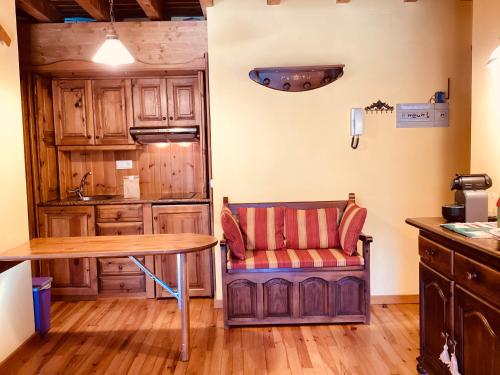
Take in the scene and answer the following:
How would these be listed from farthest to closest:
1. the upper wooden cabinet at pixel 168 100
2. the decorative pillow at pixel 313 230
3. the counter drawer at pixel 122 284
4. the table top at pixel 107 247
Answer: the upper wooden cabinet at pixel 168 100 → the counter drawer at pixel 122 284 → the decorative pillow at pixel 313 230 → the table top at pixel 107 247

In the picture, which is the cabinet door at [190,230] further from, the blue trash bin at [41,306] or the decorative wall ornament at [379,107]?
the decorative wall ornament at [379,107]

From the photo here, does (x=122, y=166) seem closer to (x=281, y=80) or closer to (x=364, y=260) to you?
(x=281, y=80)

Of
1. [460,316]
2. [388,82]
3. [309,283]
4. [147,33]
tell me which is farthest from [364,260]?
[147,33]

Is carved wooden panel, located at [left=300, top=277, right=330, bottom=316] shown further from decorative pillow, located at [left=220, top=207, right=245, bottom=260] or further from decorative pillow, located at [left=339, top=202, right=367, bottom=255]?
decorative pillow, located at [left=220, top=207, right=245, bottom=260]

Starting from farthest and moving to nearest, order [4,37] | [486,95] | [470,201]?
[4,37]
[486,95]
[470,201]

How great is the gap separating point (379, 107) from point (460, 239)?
198 centimetres

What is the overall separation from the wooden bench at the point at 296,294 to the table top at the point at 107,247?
0.56 metres

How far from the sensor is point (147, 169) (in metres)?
4.64

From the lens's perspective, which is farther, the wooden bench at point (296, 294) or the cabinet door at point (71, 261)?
the cabinet door at point (71, 261)

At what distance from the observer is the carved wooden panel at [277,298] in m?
3.30

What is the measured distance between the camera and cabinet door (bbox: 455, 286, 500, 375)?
1.75 metres

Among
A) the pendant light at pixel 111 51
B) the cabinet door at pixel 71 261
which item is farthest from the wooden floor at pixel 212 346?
the pendant light at pixel 111 51

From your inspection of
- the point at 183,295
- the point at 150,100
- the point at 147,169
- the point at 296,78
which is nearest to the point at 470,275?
the point at 183,295

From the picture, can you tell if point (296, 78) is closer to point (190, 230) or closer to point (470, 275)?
point (190, 230)
